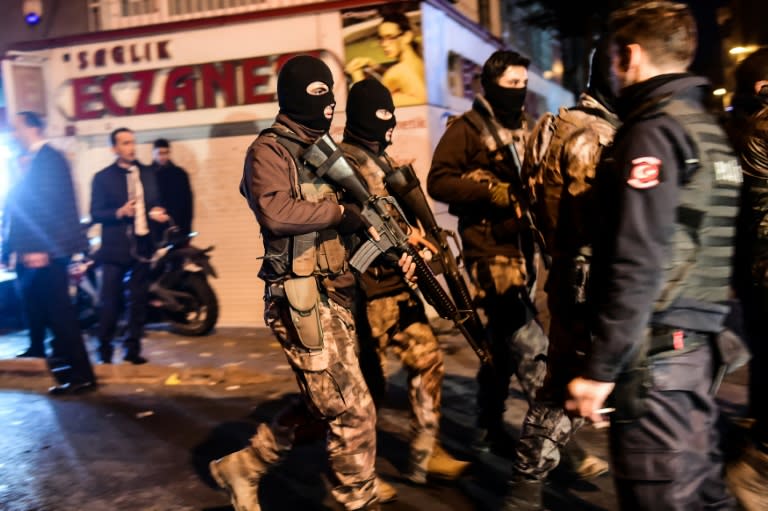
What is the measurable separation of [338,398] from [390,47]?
568 centimetres

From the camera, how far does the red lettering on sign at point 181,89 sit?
29.3 ft

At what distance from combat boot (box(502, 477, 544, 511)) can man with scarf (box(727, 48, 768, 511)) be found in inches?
30.7

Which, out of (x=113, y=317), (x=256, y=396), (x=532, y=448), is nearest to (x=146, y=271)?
(x=113, y=317)

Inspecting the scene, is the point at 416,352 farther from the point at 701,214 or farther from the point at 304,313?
the point at 701,214

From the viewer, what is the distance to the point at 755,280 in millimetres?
3393

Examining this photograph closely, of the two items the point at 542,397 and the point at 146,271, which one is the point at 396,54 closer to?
the point at 146,271

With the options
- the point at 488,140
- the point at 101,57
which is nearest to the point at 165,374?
the point at 488,140

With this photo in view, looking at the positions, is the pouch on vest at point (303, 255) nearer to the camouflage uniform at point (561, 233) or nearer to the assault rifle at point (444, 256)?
the assault rifle at point (444, 256)

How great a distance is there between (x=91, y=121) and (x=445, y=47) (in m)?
4.17

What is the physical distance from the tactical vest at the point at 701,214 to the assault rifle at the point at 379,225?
150 cm

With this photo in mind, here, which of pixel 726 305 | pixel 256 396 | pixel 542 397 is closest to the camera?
pixel 726 305

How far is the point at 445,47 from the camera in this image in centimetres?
901

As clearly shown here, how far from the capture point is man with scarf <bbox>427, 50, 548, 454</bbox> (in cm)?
429

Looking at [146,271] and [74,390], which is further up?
[146,271]
